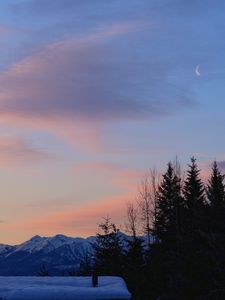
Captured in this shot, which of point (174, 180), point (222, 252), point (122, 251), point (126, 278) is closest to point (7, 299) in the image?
point (222, 252)

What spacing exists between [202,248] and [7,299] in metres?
13.5

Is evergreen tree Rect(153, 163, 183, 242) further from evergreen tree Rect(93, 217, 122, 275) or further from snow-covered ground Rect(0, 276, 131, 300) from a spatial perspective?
snow-covered ground Rect(0, 276, 131, 300)

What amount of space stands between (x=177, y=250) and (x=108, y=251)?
13.0 meters

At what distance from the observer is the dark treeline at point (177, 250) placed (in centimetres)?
3000

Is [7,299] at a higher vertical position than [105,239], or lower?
lower

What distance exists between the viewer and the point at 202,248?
31.8 meters

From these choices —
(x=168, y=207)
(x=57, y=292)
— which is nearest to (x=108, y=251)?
(x=168, y=207)

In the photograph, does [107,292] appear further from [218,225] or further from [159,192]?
[159,192]

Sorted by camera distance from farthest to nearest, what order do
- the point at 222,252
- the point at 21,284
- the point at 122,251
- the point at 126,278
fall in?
the point at 122,251, the point at 126,278, the point at 222,252, the point at 21,284

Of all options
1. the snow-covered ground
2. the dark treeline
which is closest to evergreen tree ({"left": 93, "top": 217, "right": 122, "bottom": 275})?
the dark treeline

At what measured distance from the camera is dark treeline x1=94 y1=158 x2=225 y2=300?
30.0 metres

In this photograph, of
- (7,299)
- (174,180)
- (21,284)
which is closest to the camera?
(7,299)

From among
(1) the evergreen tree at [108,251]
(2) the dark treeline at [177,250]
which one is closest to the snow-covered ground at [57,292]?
(2) the dark treeline at [177,250]

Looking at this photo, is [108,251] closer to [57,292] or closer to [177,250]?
[177,250]
